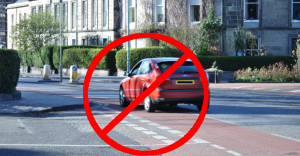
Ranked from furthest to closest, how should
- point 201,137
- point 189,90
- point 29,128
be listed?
1. point 189,90
2. point 29,128
3. point 201,137

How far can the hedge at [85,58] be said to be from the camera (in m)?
39.4

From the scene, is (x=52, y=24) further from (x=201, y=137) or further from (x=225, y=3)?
(x=201, y=137)

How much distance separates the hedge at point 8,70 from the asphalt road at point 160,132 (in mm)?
2934

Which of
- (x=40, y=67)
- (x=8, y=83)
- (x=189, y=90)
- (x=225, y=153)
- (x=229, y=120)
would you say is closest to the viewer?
(x=225, y=153)

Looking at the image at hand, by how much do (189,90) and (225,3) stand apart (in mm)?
26197

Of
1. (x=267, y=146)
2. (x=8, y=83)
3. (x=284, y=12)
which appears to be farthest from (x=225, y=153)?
(x=284, y=12)

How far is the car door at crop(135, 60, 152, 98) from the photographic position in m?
12.8

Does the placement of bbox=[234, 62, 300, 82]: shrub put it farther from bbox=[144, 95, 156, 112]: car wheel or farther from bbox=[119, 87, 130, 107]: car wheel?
bbox=[144, 95, 156, 112]: car wheel

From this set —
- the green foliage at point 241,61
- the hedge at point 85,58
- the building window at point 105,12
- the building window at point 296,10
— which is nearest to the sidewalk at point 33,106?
the green foliage at point 241,61

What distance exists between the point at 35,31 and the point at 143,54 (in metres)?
18.7

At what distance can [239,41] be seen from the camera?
34.1m

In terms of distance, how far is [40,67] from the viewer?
4912 cm

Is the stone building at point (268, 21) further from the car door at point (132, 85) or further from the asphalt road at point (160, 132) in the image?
the car door at point (132, 85)

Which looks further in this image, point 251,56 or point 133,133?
point 251,56
